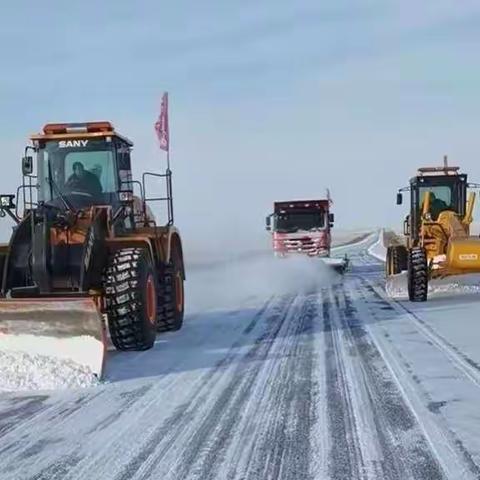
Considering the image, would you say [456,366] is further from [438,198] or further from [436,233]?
[438,198]

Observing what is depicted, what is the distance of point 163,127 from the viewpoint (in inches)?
553

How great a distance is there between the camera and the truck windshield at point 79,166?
10133 mm

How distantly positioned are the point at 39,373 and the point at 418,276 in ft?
28.1

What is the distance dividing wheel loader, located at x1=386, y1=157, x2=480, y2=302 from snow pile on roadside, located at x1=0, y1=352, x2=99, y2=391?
8273 mm

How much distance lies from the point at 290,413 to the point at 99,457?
1679 millimetres

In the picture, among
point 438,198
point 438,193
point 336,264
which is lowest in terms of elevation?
point 336,264

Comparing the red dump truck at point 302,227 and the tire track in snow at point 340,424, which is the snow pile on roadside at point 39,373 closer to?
the tire track in snow at point 340,424

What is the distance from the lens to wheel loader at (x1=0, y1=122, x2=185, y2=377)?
7.78 metres

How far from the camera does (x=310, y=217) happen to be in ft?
83.6

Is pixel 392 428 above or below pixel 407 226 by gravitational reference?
below

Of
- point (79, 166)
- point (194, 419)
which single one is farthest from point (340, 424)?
point (79, 166)

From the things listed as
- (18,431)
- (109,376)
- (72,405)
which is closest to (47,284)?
(109,376)

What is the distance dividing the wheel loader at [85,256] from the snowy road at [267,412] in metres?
0.50

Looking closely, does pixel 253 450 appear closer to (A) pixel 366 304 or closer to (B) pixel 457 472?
(B) pixel 457 472
